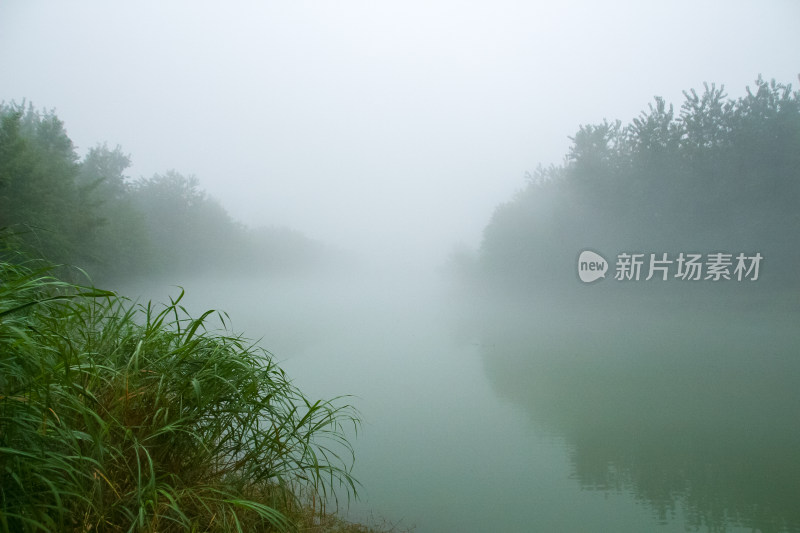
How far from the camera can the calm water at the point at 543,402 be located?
192 cm

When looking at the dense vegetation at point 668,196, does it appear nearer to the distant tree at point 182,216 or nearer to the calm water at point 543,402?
the calm water at point 543,402

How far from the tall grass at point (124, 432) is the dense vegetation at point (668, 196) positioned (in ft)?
13.1

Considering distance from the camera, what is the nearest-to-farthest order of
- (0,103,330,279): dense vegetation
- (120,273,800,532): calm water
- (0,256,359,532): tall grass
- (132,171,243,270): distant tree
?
(0,256,359,532): tall grass → (120,273,800,532): calm water → (0,103,330,279): dense vegetation → (132,171,243,270): distant tree

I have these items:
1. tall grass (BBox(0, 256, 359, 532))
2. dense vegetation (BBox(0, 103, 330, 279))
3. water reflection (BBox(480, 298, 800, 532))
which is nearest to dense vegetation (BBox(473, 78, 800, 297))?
water reflection (BBox(480, 298, 800, 532))

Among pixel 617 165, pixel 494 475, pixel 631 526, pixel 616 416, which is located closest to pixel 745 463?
pixel 616 416

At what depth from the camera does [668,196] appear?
4.50 metres

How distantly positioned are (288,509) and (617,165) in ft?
16.2

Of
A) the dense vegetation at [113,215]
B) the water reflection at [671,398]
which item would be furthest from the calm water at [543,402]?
the dense vegetation at [113,215]

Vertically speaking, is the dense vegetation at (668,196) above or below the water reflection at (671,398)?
above

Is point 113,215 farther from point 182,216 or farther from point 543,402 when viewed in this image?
point 543,402

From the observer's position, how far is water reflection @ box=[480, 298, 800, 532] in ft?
6.60

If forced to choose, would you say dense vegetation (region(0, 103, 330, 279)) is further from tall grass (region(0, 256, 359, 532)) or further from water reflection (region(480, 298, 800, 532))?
water reflection (region(480, 298, 800, 532))

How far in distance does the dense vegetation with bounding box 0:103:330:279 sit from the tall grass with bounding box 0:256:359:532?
6.91 ft

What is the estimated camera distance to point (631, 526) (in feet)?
5.85
